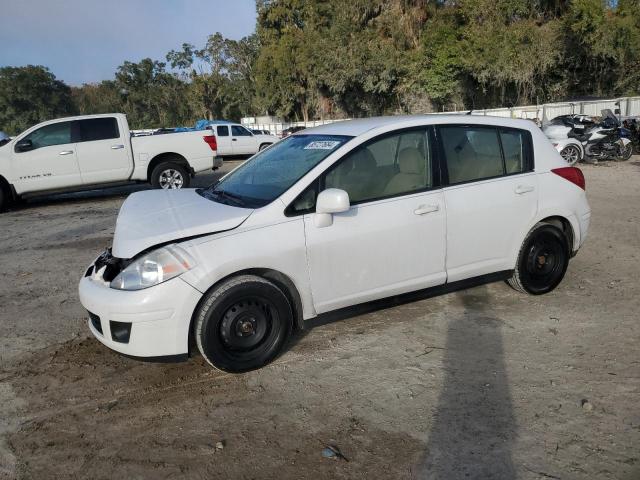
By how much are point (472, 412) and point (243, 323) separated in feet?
5.11

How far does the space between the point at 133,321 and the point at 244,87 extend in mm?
63366

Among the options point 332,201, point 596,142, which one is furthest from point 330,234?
point 596,142

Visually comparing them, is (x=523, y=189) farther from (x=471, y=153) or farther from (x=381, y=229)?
(x=381, y=229)

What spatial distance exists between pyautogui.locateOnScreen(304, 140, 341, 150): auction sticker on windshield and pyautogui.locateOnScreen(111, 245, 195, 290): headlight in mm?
1382

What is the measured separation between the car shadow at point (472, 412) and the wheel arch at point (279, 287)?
1.10 m

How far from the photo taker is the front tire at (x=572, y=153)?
15055 millimetres

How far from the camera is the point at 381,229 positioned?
12.5 feet

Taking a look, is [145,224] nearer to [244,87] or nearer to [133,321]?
[133,321]

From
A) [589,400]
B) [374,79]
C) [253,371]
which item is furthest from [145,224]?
[374,79]

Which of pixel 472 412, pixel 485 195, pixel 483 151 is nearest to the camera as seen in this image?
pixel 472 412

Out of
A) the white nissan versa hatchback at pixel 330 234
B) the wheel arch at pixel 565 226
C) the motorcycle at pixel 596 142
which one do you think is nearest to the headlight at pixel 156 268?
the white nissan versa hatchback at pixel 330 234

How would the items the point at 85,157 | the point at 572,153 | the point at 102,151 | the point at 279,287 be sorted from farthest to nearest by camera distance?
the point at 572,153, the point at 102,151, the point at 85,157, the point at 279,287

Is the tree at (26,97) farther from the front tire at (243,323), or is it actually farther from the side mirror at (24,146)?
the front tire at (243,323)

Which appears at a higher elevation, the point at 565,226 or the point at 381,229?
the point at 381,229
